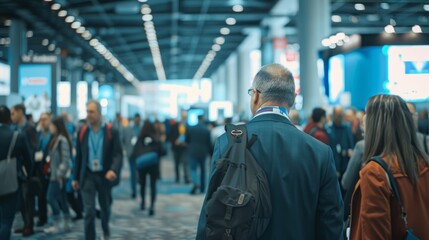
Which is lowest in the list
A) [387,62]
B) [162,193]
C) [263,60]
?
[162,193]

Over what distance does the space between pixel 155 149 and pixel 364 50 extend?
3.88 metres

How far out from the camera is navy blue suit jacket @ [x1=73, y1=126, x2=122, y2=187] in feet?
23.2

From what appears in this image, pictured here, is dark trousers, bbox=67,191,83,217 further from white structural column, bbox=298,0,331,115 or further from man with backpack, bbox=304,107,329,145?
white structural column, bbox=298,0,331,115

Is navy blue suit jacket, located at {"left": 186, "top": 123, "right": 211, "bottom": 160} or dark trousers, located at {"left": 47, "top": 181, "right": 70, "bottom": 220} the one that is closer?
dark trousers, located at {"left": 47, "top": 181, "right": 70, "bottom": 220}

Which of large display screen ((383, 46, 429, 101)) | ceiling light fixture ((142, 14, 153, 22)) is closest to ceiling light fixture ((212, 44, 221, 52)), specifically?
ceiling light fixture ((142, 14, 153, 22))

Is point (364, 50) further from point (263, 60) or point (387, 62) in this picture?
point (263, 60)

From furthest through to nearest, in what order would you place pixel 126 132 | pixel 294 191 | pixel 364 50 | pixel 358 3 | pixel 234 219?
pixel 358 3
pixel 126 132
pixel 364 50
pixel 294 191
pixel 234 219

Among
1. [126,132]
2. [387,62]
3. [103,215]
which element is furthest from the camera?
[126,132]

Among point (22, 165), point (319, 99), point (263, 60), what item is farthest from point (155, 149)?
point (263, 60)

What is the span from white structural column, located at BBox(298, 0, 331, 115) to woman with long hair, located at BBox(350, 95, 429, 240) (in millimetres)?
13646

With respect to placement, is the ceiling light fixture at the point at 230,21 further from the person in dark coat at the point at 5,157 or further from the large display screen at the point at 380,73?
the person in dark coat at the point at 5,157

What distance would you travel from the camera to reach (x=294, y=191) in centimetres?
259

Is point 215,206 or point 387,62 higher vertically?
point 387,62

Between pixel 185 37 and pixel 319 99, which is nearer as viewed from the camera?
pixel 319 99
